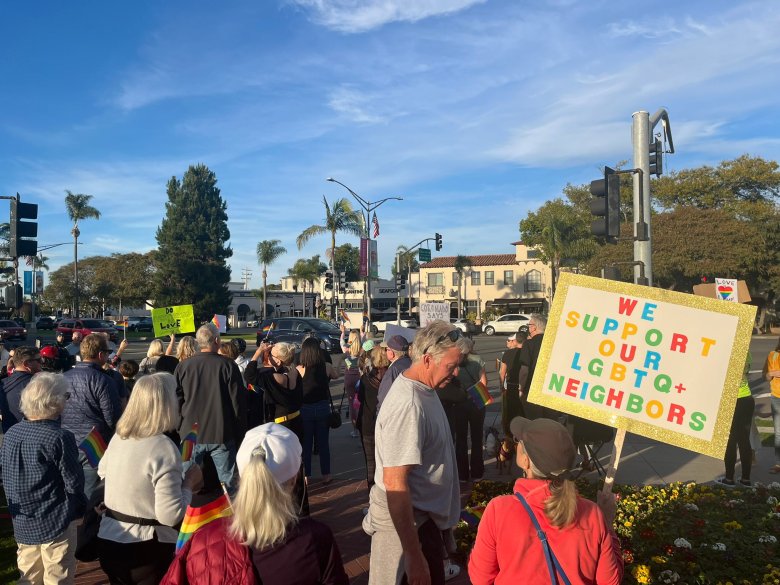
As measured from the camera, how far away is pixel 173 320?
38.7 feet

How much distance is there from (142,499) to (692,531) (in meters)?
4.15

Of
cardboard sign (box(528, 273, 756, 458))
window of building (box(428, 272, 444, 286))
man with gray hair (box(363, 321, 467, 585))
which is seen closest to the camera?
man with gray hair (box(363, 321, 467, 585))

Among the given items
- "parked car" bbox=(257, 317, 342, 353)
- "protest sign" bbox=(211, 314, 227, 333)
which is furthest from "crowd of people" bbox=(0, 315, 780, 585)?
"parked car" bbox=(257, 317, 342, 353)

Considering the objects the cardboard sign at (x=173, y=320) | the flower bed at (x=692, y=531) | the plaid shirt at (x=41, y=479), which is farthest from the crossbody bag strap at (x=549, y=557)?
the cardboard sign at (x=173, y=320)

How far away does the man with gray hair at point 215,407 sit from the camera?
Result: 232 inches

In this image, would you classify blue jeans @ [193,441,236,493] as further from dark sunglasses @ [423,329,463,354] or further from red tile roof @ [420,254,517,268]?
red tile roof @ [420,254,517,268]

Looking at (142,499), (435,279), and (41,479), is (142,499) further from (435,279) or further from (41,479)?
(435,279)

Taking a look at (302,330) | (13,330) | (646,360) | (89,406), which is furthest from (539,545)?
(13,330)

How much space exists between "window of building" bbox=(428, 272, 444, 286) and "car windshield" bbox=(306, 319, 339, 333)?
44580 mm

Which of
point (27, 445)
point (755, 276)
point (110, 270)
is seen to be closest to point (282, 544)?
point (27, 445)

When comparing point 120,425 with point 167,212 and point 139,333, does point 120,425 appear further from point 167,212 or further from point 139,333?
point 167,212

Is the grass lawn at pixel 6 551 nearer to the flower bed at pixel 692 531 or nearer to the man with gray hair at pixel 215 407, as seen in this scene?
the man with gray hair at pixel 215 407

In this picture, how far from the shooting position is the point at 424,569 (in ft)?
9.10

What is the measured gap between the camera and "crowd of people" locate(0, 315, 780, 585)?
2121 mm
